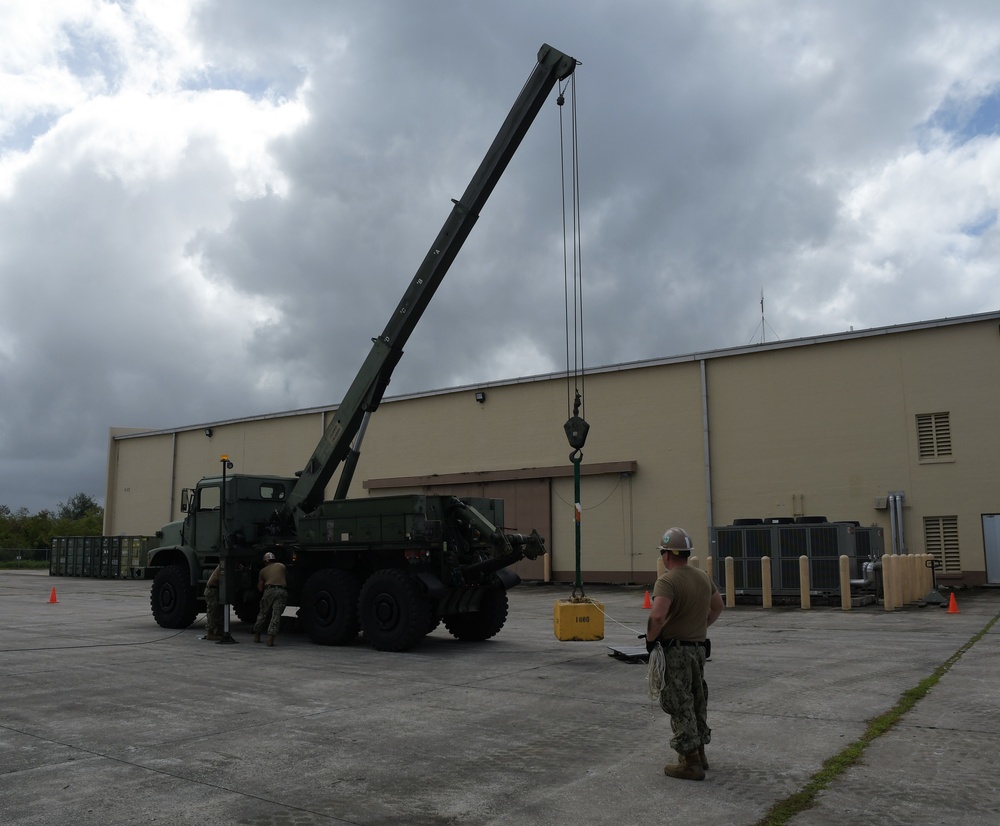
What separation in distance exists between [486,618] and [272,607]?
11.2 ft

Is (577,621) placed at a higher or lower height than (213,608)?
higher

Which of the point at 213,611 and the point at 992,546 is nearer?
the point at 213,611

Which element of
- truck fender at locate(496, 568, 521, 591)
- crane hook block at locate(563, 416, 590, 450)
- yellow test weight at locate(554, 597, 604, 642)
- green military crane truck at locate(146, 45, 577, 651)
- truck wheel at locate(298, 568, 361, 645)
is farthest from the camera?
truck fender at locate(496, 568, 521, 591)

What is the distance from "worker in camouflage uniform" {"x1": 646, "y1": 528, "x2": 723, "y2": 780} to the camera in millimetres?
6078

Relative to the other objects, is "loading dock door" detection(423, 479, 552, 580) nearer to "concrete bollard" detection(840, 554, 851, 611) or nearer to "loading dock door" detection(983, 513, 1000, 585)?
"concrete bollard" detection(840, 554, 851, 611)

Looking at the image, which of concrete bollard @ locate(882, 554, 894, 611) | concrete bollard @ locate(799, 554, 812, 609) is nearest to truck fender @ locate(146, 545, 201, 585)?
concrete bollard @ locate(799, 554, 812, 609)

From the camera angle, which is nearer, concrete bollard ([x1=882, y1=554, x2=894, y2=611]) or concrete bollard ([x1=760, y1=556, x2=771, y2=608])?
concrete bollard ([x1=882, y1=554, x2=894, y2=611])

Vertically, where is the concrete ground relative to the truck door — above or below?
below

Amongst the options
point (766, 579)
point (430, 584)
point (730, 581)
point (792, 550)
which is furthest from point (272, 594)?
point (792, 550)

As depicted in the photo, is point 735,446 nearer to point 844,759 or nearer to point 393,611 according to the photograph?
point 393,611

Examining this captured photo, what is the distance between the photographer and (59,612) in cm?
2122

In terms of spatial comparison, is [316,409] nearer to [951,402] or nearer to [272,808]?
[951,402]

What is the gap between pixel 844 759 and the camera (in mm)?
6496

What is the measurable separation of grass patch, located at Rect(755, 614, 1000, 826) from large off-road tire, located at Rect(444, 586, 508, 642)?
6.57 meters
